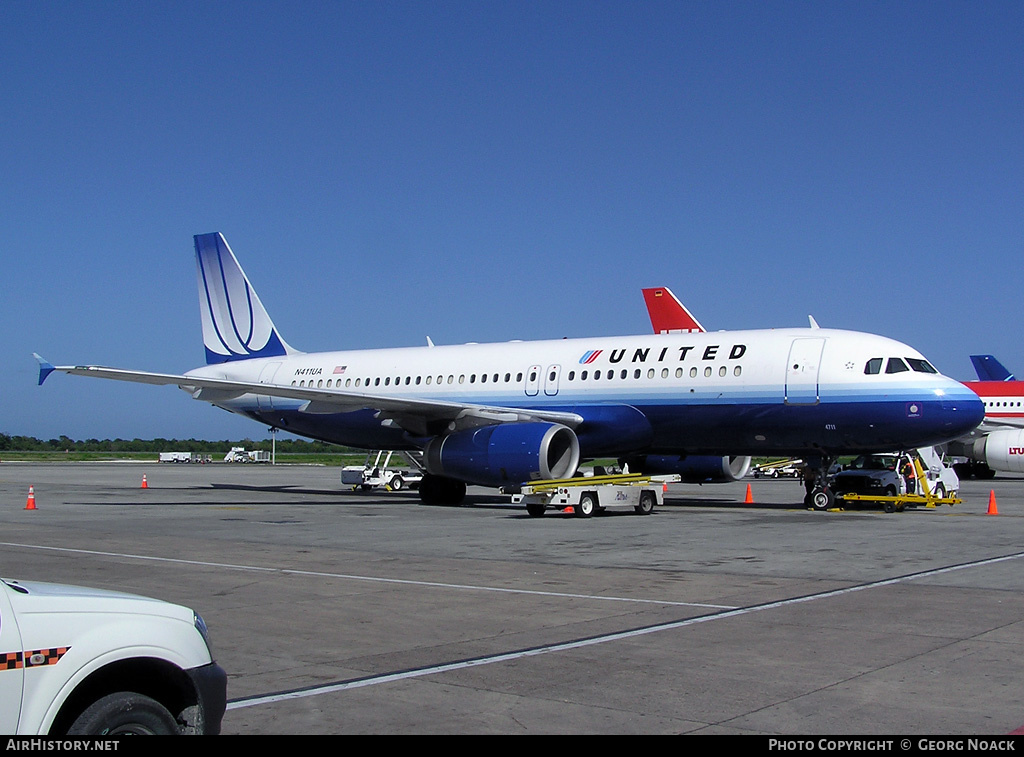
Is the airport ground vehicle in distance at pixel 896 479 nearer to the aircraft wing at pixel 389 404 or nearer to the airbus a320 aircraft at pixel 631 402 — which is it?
the airbus a320 aircraft at pixel 631 402

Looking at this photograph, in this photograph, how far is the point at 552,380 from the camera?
27.6 m

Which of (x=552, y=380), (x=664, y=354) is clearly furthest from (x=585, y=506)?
(x=552, y=380)

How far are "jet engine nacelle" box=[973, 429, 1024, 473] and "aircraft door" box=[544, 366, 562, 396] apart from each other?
936 inches

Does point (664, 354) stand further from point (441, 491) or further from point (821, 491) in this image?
point (441, 491)

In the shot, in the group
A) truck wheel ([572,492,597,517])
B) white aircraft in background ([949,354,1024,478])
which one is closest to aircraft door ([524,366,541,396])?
truck wheel ([572,492,597,517])

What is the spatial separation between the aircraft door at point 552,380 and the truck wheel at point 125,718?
75.0ft

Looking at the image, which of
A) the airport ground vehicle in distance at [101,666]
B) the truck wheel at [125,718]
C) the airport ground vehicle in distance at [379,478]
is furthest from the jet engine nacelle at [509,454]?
the truck wheel at [125,718]

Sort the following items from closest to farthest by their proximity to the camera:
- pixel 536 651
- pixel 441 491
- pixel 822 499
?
pixel 536 651 < pixel 822 499 < pixel 441 491

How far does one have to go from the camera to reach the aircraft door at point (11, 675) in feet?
13.9

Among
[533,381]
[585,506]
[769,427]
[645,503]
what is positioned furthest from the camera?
[533,381]

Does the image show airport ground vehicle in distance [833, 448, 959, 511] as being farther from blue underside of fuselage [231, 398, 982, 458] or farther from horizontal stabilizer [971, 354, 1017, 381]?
horizontal stabilizer [971, 354, 1017, 381]

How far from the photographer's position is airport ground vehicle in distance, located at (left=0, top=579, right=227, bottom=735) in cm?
433

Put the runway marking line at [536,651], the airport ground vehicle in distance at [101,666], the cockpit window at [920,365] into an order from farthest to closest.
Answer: the cockpit window at [920,365], the runway marking line at [536,651], the airport ground vehicle in distance at [101,666]

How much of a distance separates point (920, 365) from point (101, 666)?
2216cm
